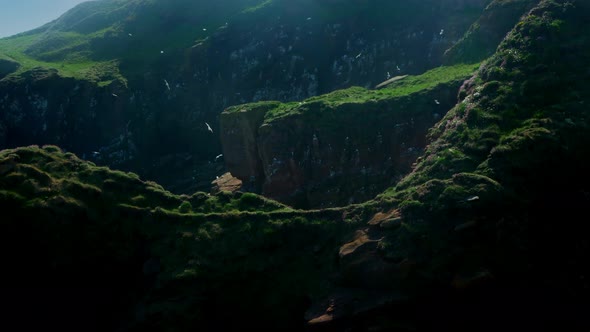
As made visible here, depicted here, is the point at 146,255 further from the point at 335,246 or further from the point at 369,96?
the point at 369,96

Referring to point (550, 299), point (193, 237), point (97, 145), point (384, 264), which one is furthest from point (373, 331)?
point (97, 145)

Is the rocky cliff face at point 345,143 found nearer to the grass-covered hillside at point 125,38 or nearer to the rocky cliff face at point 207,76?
the rocky cliff face at point 207,76

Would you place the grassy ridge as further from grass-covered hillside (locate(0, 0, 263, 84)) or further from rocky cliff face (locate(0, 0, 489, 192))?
grass-covered hillside (locate(0, 0, 263, 84))

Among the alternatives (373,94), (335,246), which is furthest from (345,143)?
(335,246)

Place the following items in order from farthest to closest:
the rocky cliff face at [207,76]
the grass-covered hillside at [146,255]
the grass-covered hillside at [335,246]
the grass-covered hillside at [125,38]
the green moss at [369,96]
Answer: the grass-covered hillside at [125,38]
the rocky cliff face at [207,76]
the green moss at [369,96]
the grass-covered hillside at [146,255]
the grass-covered hillside at [335,246]

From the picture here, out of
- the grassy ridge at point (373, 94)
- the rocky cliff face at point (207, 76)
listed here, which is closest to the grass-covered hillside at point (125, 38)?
the rocky cliff face at point (207, 76)

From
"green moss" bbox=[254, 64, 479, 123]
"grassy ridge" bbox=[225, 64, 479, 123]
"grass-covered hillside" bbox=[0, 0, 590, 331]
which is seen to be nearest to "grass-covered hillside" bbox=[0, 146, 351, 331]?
"grass-covered hillside" bbox=[0, 0, 590, 331]
